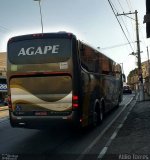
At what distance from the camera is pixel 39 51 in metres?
13.4

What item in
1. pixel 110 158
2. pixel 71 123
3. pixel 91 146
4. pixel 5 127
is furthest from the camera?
pixel 5 127

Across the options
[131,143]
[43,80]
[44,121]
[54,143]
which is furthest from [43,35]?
[131,143]

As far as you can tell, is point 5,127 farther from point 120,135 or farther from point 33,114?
point 120,135

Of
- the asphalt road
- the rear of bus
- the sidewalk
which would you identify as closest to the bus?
the rear of bus

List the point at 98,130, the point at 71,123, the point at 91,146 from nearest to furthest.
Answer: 1. the point at 91,146
2. the point at 71,123
3. the point at 98,130

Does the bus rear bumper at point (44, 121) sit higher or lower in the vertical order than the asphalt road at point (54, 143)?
higher

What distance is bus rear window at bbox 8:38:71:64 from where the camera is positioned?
13.2 m

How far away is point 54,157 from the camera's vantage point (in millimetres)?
10469

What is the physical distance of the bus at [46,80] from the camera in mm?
13016

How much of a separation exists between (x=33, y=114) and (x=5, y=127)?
5250 mm

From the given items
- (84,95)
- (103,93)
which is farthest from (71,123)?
(103,93)

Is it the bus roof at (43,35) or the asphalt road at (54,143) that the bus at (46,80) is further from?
the asphalt road at (54,143)

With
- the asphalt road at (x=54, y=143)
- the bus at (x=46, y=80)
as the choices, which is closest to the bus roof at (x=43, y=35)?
the bus at (x=46, y=80)

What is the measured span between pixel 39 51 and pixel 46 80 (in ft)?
3.34
